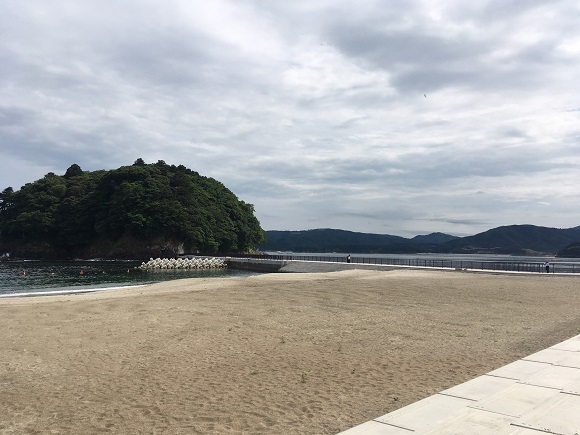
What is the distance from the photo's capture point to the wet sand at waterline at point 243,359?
559cm

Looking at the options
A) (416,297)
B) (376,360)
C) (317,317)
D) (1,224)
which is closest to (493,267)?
(416,297)

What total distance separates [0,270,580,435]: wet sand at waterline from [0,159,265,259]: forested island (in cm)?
8220

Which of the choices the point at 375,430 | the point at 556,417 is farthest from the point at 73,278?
the point at 556,417

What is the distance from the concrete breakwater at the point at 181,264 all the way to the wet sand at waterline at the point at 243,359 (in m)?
52.6

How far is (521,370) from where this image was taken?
7148mm

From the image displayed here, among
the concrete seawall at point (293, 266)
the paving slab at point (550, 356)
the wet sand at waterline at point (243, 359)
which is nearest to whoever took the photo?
the wet sand at waterline at point (243, 359)

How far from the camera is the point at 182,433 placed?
5031 mm

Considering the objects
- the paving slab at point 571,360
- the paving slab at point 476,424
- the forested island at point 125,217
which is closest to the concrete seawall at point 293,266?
the forested island at point 125,217

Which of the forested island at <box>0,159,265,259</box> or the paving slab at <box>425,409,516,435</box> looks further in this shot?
the forested island at <box>0,159,265,259</box>

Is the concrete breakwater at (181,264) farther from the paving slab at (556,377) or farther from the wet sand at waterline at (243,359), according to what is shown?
the paving slab at (556,377)

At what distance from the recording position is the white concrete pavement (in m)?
4.64

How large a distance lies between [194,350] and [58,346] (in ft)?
10.0

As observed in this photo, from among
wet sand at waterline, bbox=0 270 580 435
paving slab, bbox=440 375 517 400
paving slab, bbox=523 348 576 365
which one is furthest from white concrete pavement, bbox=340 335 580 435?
paving slab, bbox=523 348 576 365

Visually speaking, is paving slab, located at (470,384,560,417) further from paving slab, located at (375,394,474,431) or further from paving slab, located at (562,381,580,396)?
paving slab, located at (375,394,474,431)
